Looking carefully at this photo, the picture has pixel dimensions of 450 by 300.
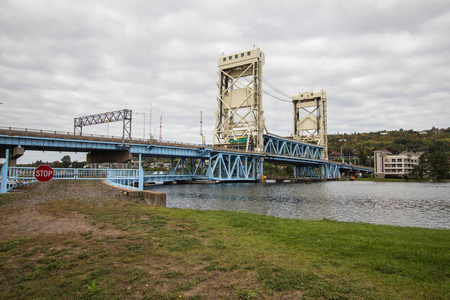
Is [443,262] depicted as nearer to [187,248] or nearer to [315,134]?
[187,248]

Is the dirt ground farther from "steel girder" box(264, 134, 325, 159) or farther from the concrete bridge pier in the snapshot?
"steel girder" box(264, 134, 325, 159)

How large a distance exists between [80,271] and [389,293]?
694 centimetres

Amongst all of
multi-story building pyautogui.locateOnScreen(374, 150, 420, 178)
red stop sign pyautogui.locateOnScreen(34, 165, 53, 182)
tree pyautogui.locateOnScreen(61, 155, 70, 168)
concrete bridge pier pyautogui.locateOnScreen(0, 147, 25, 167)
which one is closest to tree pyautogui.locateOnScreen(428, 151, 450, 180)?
multi-story building pyautogui.locateOnScreen(374, 150, 420, 178)

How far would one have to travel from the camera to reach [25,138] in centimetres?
4291

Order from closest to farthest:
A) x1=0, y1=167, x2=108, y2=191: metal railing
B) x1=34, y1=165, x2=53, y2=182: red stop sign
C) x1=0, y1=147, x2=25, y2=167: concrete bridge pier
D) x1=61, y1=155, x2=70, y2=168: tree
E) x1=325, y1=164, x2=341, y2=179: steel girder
Result: x1=34, y1=165, x2=53, y2=182: red stop sign, x1=0, y1=167, x2=108, y2=191: metal railing, x1=0, y1=147, x2=25, y2=167: concrete bridge pier, x1=61, y1=155, x2=70, y2=168: tree, x1=325, y1=164, x2=341, y2=179: steel girder

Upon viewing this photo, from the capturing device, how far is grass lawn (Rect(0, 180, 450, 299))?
5809mm

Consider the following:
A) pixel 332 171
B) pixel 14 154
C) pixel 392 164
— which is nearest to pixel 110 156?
pixel 14 154

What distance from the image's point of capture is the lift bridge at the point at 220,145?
43.2 m

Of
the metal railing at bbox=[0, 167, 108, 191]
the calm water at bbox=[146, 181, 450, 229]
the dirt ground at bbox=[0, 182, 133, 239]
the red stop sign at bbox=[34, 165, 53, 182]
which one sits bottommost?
the calm water at bbox=[146, 181, 450, 229]

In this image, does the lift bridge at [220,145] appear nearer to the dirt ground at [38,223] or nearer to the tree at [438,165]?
the dirt ground at [38,223]

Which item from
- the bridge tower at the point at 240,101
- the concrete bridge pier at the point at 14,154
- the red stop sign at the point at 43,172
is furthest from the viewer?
the bridge tower at the point at 240,101

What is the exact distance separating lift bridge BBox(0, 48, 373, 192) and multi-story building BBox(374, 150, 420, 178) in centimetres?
1020

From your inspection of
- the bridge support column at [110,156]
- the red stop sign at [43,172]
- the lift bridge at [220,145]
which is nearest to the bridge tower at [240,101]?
the lift bridge at [220,145]

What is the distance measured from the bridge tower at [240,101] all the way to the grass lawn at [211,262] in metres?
75.5
